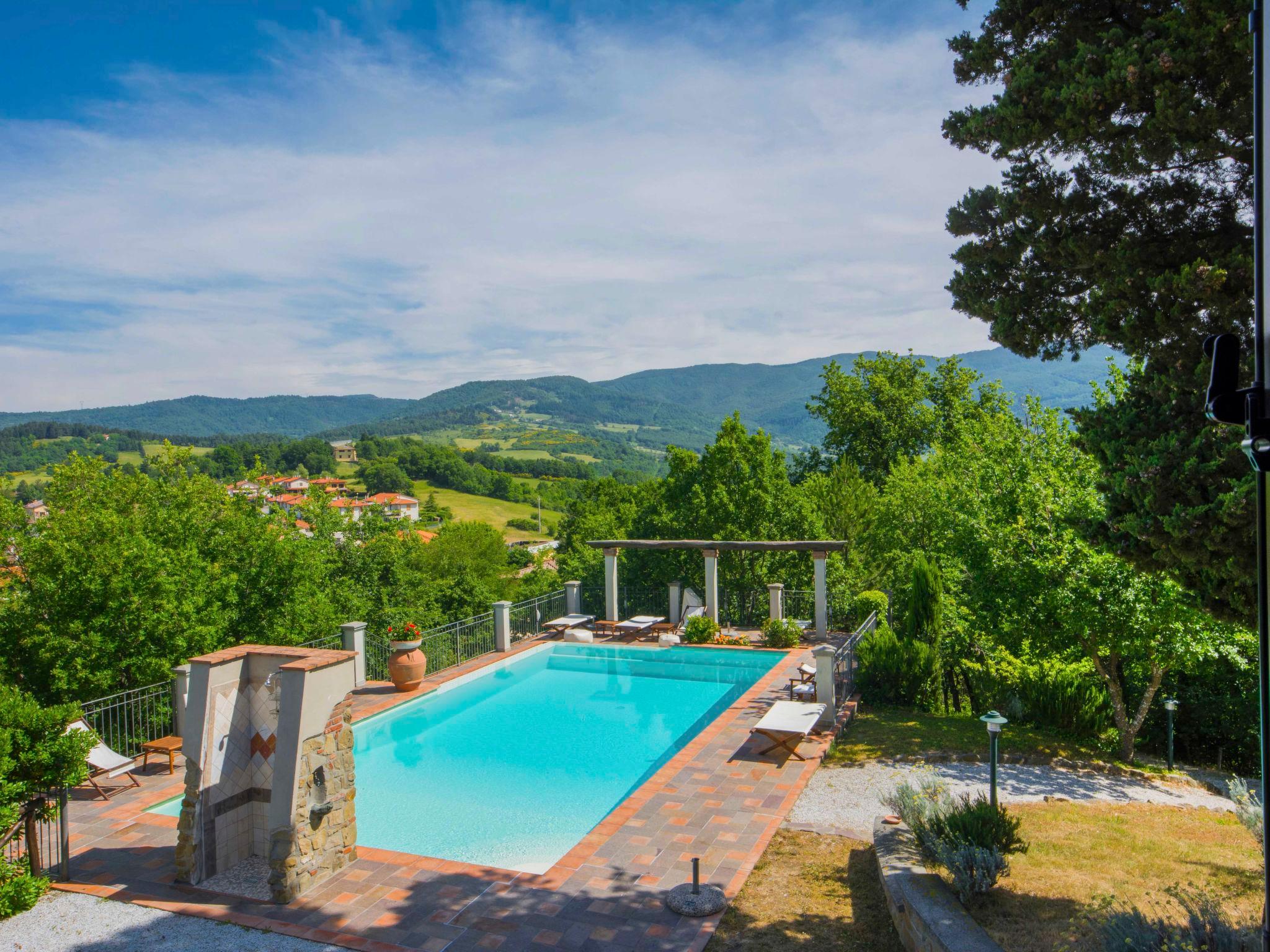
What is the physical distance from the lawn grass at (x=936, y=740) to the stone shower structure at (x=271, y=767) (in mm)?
6617

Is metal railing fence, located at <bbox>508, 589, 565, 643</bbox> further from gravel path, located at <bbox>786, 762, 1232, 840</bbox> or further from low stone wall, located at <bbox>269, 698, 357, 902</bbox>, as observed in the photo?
low stone wall, located at <bbox>269, 698, 357, 902</bbox>

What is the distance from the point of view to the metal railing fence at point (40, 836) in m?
6.72

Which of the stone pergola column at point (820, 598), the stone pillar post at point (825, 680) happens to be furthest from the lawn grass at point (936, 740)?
the stone pergola column at point (820, 598)

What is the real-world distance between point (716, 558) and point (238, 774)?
1349 centimetres

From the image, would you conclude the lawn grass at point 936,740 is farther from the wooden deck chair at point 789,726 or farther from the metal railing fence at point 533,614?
the metal railing fence at point 533,614

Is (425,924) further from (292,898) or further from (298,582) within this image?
(298,582)

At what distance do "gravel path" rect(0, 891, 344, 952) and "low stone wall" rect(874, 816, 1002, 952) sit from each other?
431 centimetres

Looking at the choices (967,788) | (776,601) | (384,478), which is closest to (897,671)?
(967,788)

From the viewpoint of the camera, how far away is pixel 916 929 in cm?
534

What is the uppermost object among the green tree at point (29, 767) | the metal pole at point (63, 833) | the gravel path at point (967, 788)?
the green tree at point (29, 767)

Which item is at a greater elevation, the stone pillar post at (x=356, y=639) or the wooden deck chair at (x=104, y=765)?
Answer: the stone pillar post at (x=356, y=639)

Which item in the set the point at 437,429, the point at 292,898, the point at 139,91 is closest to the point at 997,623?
the point at 292,898

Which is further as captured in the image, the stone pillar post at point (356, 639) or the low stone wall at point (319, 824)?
the stone pillar post at point (356, 639)

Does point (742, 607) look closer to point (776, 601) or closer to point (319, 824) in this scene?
point (776, 601)
